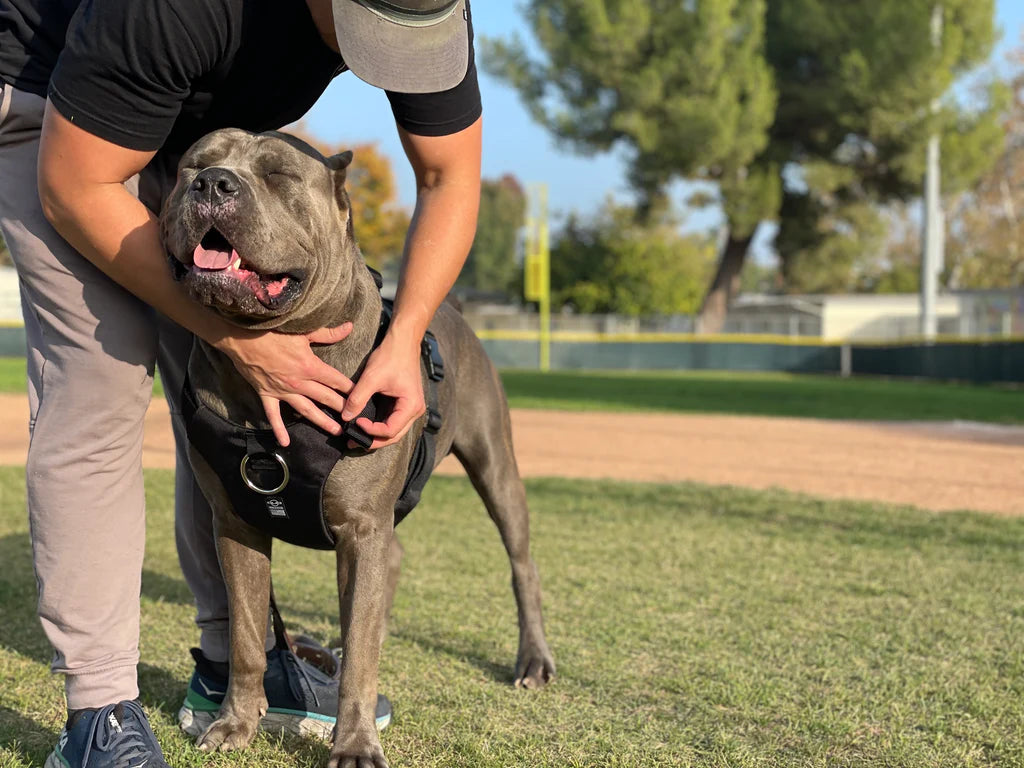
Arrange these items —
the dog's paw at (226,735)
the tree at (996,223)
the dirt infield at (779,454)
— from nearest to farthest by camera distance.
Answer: the dog's paw at (226,735), the dirt infield at (779,454), the tree at (996,223)

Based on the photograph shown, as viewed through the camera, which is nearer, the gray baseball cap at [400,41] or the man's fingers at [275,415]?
the gray baseball cap at [400,41]

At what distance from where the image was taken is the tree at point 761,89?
3334 cm

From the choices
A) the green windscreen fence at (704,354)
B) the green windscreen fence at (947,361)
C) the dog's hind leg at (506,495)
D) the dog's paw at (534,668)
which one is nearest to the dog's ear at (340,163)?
the dog's hind leg at (506,495)

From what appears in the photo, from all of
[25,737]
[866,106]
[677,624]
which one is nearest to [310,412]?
[25,737]

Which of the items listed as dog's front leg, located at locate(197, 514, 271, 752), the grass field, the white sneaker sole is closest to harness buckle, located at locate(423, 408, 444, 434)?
dog's front leg, located at locate(197, 514, 271, 752)

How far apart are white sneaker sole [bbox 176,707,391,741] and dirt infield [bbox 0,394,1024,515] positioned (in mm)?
5619

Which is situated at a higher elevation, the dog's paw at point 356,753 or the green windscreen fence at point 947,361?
the green windscreen fence at point 947,361

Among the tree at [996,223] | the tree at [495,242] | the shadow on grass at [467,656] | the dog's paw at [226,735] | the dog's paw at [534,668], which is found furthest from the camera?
the tree at [495,242]

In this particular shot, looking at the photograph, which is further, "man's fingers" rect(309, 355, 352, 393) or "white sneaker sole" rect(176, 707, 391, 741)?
"white sneaker sole" rect(176, 707, 391, 741)

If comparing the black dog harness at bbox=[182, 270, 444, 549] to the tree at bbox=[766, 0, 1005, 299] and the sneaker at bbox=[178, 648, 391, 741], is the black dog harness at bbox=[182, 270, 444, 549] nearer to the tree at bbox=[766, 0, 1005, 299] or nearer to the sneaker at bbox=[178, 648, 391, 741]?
the sneaker at bbox=[178, 648, 391, 741]

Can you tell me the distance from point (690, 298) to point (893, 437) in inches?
1494

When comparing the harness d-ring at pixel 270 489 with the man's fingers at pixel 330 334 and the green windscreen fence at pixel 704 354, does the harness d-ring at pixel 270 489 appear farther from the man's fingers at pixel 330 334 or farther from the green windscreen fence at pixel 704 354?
the green windscreen fence at pixel 704 354

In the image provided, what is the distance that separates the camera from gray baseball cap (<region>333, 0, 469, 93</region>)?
2217mm

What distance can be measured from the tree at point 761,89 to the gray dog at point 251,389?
31.9 m
